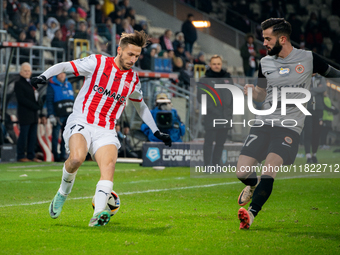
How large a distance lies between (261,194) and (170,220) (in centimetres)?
109

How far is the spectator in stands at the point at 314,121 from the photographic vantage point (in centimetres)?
1358

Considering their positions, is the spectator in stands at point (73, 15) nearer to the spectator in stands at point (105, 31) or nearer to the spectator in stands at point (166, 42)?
the spectator in stands at point (105, 31)

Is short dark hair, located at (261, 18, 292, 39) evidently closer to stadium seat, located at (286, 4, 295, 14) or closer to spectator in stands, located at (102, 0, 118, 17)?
spectator in stands, located at (102, 0, 118, 17)

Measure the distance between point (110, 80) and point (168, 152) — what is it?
7059 millimetres

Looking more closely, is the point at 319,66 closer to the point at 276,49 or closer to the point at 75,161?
the point at 276,49

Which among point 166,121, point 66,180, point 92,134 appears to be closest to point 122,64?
point 92,134

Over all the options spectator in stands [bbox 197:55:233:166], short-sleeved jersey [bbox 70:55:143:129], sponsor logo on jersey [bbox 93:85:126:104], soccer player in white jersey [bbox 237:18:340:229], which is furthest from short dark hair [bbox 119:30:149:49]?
spectator in stands [bbox 197:55:233:166]

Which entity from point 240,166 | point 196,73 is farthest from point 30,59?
point 240,166

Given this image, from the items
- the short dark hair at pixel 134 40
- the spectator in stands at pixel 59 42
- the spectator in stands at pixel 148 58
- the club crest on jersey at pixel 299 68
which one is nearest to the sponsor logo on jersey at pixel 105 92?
the short dark hair at pixel 134 40

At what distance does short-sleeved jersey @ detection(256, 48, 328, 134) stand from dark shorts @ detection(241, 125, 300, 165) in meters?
0.08

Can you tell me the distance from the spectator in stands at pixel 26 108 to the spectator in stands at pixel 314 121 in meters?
6.57

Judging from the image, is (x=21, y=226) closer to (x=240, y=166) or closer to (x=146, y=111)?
(x=146, y=111)

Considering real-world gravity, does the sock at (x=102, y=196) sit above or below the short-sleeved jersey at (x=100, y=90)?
below

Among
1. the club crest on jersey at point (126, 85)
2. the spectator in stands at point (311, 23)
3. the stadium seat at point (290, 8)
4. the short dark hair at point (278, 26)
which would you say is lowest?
the club crest on jersey at point (126, 85)
